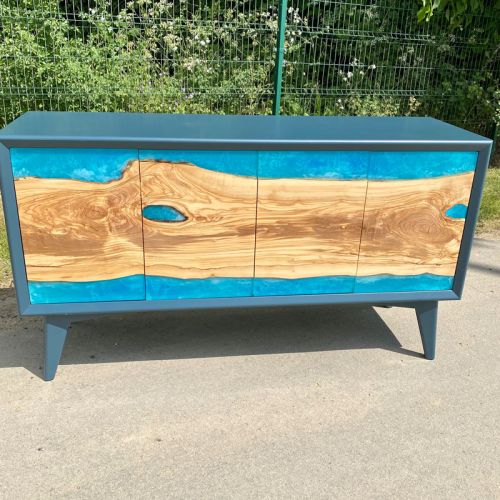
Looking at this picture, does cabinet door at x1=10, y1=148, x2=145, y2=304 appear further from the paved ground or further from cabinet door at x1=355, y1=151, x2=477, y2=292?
cabinet door at x1=355, y1=151, x2=477, y2=292

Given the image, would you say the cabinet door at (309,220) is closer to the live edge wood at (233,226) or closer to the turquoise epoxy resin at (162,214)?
the live edge wood at (233,226)

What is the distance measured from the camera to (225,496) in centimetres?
204

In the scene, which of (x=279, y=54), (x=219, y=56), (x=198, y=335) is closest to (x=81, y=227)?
(x=198, y=335)

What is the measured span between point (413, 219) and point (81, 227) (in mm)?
1475

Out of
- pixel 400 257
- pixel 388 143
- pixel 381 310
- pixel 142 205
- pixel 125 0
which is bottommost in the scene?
pixel 381 310

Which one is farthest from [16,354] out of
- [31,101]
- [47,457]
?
[31,101]

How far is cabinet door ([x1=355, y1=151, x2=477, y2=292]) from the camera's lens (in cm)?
262

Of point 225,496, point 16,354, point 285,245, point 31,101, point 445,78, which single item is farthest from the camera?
point 445,78

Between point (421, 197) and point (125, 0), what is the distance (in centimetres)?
413

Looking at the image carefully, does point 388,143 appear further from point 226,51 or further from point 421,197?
point 226,51

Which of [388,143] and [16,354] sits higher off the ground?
[388,143]

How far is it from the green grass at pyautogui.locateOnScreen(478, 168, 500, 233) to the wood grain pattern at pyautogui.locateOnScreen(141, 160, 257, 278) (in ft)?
10.1

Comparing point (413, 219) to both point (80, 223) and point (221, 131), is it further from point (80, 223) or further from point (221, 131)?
point (80, 223)

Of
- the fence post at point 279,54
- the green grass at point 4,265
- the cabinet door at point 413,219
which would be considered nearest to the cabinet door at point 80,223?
the cabinet door at point 413,219
